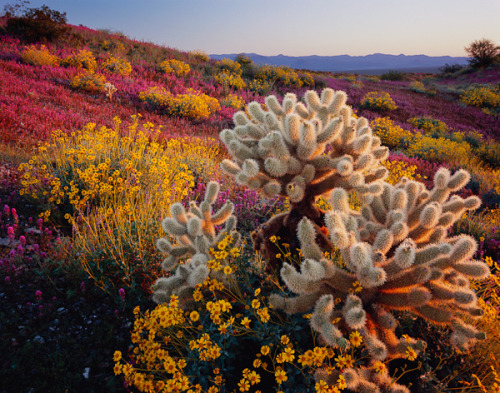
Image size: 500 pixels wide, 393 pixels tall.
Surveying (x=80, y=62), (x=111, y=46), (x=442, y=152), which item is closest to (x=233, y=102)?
(x=80, y=62)

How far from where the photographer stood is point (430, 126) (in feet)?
49.3

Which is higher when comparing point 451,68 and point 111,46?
point 451,68

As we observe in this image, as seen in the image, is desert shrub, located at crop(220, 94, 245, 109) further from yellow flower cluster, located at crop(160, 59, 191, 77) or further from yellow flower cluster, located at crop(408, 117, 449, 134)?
yellow flower cluster, located at crop(408, 117, 449, 134)

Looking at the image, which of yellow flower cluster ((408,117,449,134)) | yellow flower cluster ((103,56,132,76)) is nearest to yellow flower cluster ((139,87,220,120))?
yellow flower cluster ((103,56,132,76))

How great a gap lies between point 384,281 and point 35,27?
20.9 m

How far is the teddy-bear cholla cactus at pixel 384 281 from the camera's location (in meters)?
1.97

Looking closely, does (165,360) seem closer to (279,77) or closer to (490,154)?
(490,154)

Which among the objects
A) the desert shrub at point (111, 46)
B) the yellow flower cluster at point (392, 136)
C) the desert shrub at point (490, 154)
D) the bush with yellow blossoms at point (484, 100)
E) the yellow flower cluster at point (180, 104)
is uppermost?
the desert shrub at point (111, 46)

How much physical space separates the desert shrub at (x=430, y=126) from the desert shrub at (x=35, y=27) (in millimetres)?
19817

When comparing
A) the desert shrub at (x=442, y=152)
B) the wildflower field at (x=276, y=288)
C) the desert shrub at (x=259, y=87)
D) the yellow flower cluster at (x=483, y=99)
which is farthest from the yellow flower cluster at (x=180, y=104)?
the yellow flower cluster at (x=483, y=99)

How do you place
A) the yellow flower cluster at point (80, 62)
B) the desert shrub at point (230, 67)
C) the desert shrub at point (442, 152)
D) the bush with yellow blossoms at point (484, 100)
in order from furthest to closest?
the bush with yellow blossoms at point (484, 100) → the desert shrub at point (230, 67) → the yellow flower cluster at point (80, 62) → the desert shrub at point (442, 152)

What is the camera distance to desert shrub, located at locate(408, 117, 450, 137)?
46.5 feet

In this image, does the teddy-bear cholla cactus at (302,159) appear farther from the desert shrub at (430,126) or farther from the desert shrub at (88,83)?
the desert shrub at (430,126)

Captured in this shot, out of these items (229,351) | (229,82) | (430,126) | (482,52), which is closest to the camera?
(229,351)
